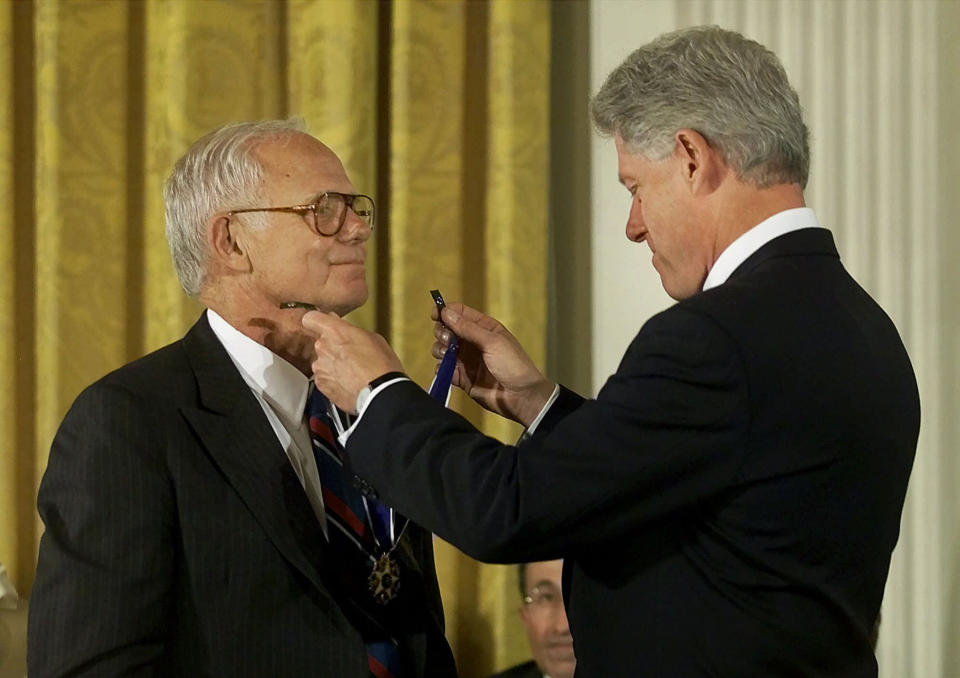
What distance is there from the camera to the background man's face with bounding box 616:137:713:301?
1319 millimetres

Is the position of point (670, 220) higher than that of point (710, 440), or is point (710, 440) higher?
point (670, 220)

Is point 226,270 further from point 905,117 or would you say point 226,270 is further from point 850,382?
point 905,117

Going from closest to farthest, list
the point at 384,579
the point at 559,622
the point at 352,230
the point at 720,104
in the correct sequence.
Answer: the point at 720,104
the point at 384,579
the point at 352,230
the point at 559,622

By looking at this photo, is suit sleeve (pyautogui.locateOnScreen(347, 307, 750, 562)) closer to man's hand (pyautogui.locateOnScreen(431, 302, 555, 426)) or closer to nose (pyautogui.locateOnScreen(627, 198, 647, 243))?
nose (pyautogui.locateOnScreen(627, 198, 647, 243))

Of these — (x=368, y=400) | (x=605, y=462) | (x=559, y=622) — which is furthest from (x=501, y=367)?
(x=559, y=622)

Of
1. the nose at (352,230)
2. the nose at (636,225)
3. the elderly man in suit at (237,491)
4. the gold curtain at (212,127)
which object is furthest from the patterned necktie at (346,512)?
the gold curtain at (212,127)

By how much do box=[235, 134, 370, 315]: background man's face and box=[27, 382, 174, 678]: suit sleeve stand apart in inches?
12.2

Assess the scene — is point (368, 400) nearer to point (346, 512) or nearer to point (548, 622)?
point (346, 512)

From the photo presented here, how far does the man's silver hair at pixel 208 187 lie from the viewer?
1638mm

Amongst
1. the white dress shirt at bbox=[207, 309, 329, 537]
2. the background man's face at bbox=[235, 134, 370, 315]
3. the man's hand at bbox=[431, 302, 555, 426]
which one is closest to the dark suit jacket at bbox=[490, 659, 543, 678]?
the man's hand at bbox=[431, 302, 555, 426]

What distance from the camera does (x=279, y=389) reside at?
1.62 m

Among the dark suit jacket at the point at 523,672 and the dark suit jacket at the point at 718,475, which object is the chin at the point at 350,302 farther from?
the dark suit jacket at the point at 523,672

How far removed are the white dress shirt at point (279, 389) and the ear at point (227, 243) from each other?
8 centimetres

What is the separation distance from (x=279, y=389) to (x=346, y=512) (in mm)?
197
